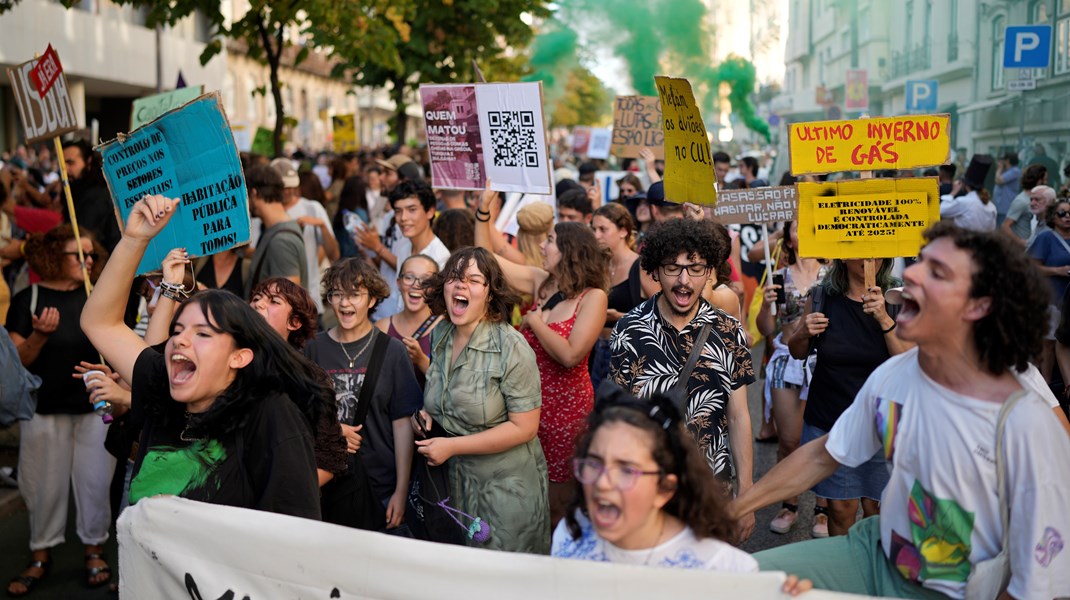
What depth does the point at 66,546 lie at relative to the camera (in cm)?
641

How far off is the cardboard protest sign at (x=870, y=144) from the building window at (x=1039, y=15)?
34.1 feet

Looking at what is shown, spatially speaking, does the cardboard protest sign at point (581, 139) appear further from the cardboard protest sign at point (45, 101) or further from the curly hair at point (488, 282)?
the curly hair at point (488, 282)

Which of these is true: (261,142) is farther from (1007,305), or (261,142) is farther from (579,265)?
(1007,305)

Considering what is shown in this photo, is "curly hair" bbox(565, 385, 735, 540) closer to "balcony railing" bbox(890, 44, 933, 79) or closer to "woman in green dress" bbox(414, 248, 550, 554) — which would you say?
"woman in green dress" bbox(414, 248, 550, 554)

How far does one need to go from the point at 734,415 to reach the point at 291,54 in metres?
45.5

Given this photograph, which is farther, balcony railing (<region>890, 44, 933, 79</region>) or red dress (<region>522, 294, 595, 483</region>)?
balcony railing (<region>890, 44, 933, 79</region>)

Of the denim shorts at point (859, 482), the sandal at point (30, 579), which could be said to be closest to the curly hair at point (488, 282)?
the denim shorts at point (859, 482)

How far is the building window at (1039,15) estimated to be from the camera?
14328 mm

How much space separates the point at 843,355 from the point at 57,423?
4.09 meters

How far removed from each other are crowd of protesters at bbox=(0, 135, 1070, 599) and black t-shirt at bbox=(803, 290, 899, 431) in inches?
0.4

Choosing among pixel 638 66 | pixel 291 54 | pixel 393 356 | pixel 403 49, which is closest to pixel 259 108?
pixel 291 54

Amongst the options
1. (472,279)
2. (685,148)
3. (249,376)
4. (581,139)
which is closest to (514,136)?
(685,148)

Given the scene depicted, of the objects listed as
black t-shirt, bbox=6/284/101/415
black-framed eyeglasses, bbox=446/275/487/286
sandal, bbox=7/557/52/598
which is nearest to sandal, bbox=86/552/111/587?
sandal, bbox=7/557/52/598

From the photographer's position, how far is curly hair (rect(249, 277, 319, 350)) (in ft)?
15.7
